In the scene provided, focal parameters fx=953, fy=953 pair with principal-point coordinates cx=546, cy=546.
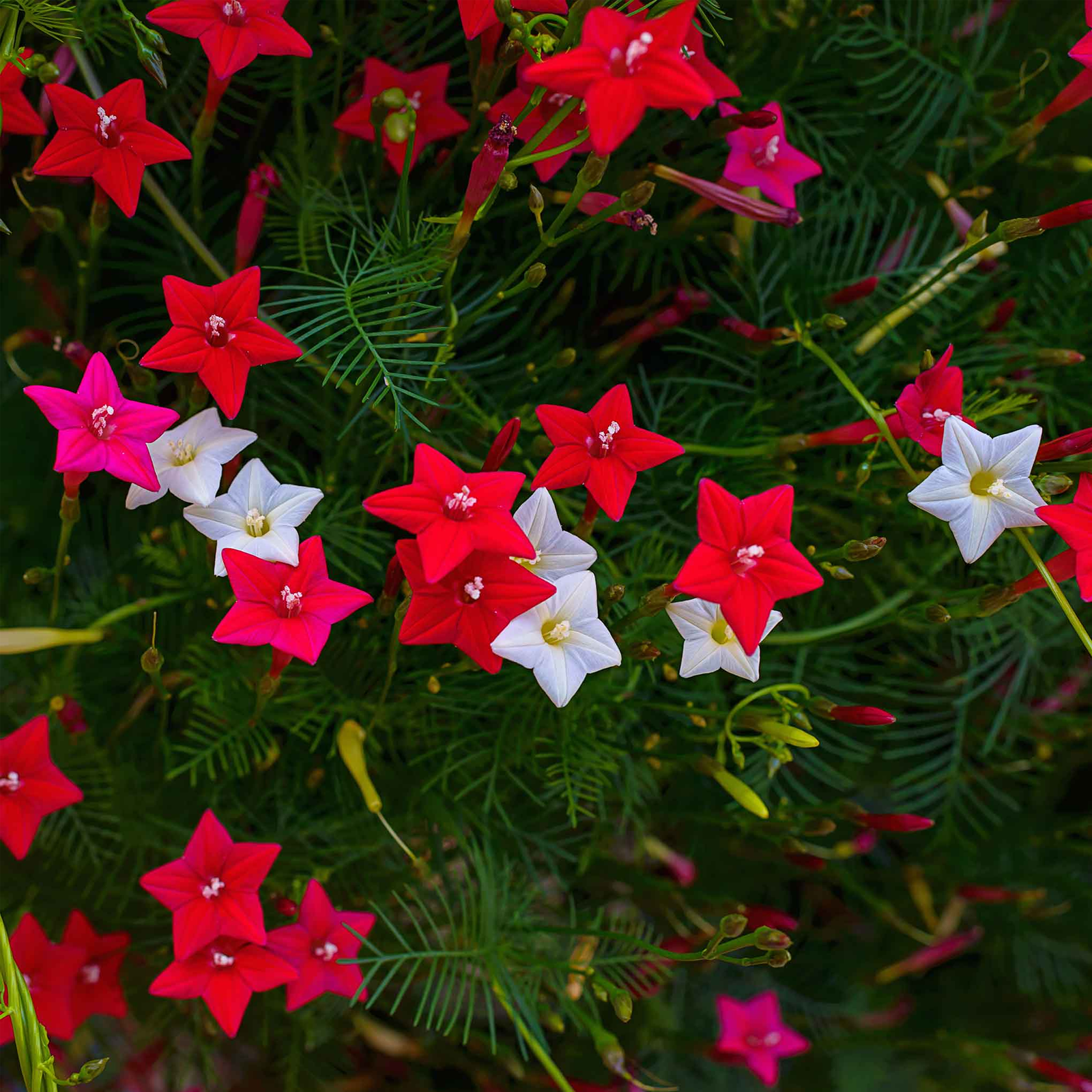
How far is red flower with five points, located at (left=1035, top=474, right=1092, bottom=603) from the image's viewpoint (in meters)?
0.43

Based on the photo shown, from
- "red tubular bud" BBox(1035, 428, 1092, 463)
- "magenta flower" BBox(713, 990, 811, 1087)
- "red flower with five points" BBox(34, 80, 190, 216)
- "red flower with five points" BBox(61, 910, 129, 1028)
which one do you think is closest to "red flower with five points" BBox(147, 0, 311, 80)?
"red flower with five points" BBox(34, 80, 190, 216)

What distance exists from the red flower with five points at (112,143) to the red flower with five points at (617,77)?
0.72 feet

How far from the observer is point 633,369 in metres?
0.72

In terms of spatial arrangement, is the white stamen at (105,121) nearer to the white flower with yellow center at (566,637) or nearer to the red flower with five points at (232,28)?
the red flower with five points at (232,28)

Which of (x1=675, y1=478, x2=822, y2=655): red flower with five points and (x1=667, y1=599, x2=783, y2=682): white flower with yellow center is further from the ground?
(x1=675, y1=478, x2=822, y2=655): red flower with five points

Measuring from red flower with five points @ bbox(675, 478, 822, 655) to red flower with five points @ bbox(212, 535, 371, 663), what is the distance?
157 mm

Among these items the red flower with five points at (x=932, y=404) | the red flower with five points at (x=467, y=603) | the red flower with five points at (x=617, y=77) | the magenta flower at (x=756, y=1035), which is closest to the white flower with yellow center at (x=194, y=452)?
the red flower with five points at (x=467, y=603)

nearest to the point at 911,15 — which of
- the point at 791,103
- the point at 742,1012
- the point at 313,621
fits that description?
the point at 791,103

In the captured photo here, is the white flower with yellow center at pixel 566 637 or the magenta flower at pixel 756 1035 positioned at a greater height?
the white flower with yellow center at pixel 566 637

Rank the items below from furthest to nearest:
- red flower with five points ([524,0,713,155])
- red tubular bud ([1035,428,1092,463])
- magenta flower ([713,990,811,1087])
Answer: magenta flower ([713,990,811,1087]), red tubular bud ([1035,428,1092,463]), red flower with five points ([524,0,713,155])

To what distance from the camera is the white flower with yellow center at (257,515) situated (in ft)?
1.47

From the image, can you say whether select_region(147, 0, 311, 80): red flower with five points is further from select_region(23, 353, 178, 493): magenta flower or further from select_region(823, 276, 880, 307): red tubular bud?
select_region(823, 276, 880, 307): red tubular bud

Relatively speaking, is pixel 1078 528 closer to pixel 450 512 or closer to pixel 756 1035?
pixel 450 512

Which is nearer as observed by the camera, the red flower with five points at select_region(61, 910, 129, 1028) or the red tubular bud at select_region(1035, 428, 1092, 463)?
the red tubular bud at select_region(1035, 428, 1092, 463)
